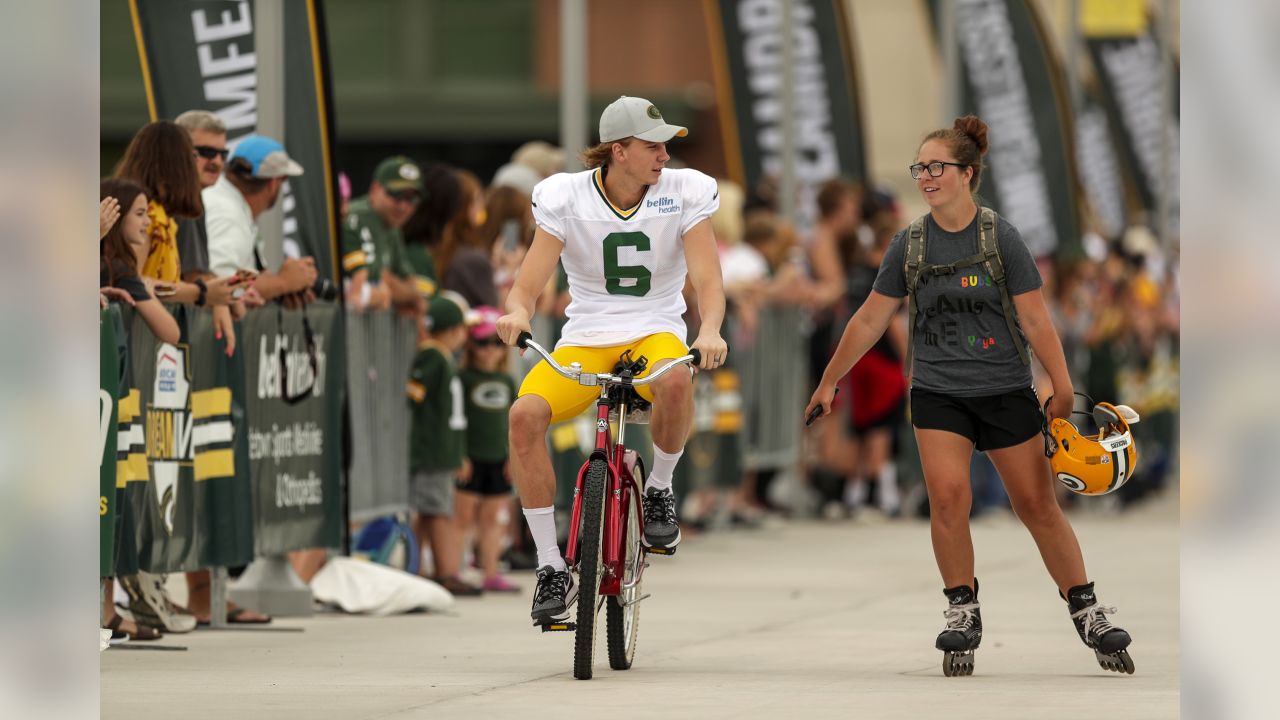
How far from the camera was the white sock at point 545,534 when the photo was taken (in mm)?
8766

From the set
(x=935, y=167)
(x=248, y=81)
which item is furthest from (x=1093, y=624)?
(x=248, y=81)

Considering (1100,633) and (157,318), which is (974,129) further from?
(157,318)

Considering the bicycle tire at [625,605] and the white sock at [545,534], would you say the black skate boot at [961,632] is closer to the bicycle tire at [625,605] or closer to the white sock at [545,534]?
the bicycle tire at [625,605]

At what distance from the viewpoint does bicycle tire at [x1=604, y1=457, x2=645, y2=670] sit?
8922mm

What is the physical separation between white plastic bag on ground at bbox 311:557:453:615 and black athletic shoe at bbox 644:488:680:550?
2.73 m

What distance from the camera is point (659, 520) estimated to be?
9109 mm

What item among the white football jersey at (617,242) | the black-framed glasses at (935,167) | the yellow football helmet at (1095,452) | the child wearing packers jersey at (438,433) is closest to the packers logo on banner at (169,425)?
the white football jersey at (617,242)

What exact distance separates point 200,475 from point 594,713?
321cm

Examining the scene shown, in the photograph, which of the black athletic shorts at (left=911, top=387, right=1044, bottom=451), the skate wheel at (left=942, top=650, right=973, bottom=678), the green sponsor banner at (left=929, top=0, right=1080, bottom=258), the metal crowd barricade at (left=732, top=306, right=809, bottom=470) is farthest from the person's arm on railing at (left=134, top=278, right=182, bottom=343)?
the green sponsor banner at (left=929, top=0, right=1080, bottom=258)

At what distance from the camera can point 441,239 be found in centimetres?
1309

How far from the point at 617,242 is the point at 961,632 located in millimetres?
1876

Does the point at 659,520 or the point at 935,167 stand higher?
the point at 935,167
